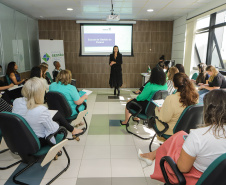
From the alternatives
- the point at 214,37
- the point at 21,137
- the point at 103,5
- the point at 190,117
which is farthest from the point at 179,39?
the point at 21,137

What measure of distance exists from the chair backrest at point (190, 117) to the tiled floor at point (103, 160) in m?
0.75

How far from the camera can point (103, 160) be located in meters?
2.59

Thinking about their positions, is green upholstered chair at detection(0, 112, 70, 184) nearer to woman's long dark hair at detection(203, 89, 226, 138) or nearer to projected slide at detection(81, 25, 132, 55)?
woman's long dark hair at detection(203, 89, 226, 138)

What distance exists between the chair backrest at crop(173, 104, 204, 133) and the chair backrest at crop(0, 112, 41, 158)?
60.1 inches

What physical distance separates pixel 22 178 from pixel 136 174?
139cm

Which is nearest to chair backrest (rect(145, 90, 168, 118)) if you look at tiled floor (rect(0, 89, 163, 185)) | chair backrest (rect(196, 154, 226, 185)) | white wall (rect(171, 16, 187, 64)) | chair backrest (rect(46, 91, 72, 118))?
tiled floor (rect(0, 89, 163, 185))

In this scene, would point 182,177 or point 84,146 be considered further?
point 84,146

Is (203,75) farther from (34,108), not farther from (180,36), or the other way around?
(34,108)

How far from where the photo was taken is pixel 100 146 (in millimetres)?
2992

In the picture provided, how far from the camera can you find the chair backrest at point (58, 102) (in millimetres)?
2703

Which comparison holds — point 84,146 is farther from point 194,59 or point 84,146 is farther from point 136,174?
point 194,59

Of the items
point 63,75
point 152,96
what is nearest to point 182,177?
point 152,96

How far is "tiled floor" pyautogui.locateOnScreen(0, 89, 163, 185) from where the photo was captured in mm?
2186

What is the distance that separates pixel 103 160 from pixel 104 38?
597 centimetres
